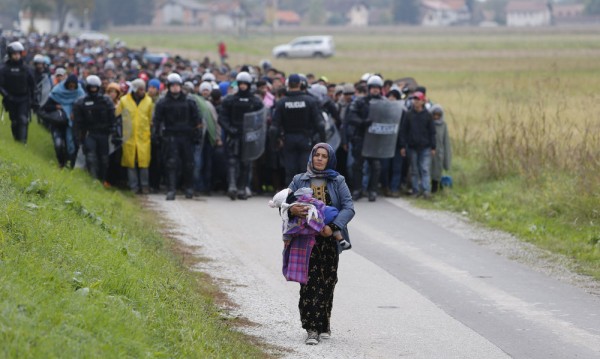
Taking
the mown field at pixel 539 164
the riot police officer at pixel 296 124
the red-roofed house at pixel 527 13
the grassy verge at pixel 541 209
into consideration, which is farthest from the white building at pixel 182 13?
the riot police officer at pixel 296 124

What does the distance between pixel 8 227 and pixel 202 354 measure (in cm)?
248

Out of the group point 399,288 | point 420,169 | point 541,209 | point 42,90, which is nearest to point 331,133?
point 420,169

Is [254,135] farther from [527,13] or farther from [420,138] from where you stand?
[527,13]

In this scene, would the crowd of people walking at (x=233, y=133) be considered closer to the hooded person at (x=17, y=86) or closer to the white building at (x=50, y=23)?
the hooded person at (x=17, y=86)

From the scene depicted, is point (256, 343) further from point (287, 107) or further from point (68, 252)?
point (287, 107)

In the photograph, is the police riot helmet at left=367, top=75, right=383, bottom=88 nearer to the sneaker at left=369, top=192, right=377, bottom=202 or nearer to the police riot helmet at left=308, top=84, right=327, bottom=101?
the police riot helmet at left=308, top=84, right=327, bottom=101

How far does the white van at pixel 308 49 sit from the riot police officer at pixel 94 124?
6521 centimetres

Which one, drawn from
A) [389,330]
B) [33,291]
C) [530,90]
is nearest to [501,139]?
[530,90]

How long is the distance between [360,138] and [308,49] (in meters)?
66.1

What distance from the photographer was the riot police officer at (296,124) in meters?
17.0

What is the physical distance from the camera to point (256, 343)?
30.0 feet

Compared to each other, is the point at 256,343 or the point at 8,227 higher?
the point at 8,227

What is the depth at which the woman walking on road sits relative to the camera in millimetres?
9234

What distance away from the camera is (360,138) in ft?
61.6
